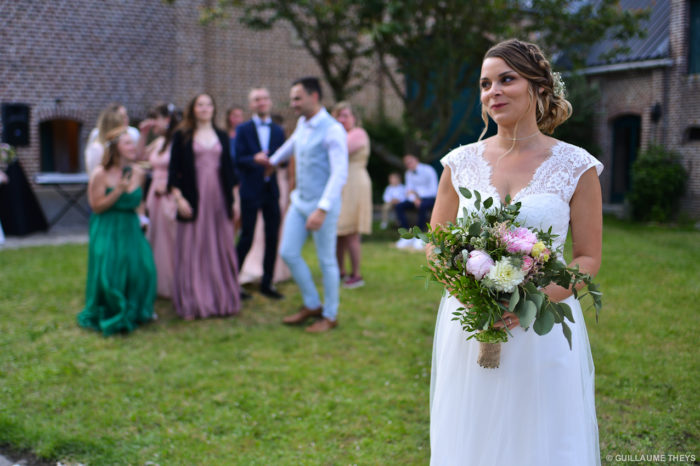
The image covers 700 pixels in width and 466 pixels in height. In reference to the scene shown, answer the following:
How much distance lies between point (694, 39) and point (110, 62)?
14.7m

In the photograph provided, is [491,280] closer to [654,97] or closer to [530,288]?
[530,288]

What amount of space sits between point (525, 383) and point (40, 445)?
9.65ft

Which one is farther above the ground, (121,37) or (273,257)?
(121,37)

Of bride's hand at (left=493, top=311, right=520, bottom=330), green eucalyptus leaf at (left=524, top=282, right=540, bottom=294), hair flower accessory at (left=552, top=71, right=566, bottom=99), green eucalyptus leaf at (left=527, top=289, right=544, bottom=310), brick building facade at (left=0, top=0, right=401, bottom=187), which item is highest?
brick building facade at (left=0, top=0, right=401, bottom=187)

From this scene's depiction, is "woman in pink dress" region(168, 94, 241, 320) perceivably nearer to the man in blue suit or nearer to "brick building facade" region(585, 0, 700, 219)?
the man in blue suit

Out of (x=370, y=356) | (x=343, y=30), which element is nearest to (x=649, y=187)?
(x=343, y=30)

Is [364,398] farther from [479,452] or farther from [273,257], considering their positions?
[273,257]

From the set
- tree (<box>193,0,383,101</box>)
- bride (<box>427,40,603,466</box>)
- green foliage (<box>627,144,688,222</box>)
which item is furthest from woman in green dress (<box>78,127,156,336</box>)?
green foliage (<box>627,144,688,222</box>)

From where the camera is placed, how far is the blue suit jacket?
7348 millimetres

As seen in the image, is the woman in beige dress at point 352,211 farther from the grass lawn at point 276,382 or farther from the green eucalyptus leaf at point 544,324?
the green eucalyptus leaf at point 544,324

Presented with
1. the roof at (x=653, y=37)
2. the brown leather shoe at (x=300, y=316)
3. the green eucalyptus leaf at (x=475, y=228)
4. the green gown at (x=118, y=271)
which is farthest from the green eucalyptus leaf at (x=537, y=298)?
the roof at (x=653, y=37)

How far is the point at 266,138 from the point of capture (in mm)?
7488

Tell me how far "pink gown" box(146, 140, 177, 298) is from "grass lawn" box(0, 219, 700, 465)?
32.9 inches

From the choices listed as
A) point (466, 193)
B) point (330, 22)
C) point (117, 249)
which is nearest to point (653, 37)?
point (330, 22)
